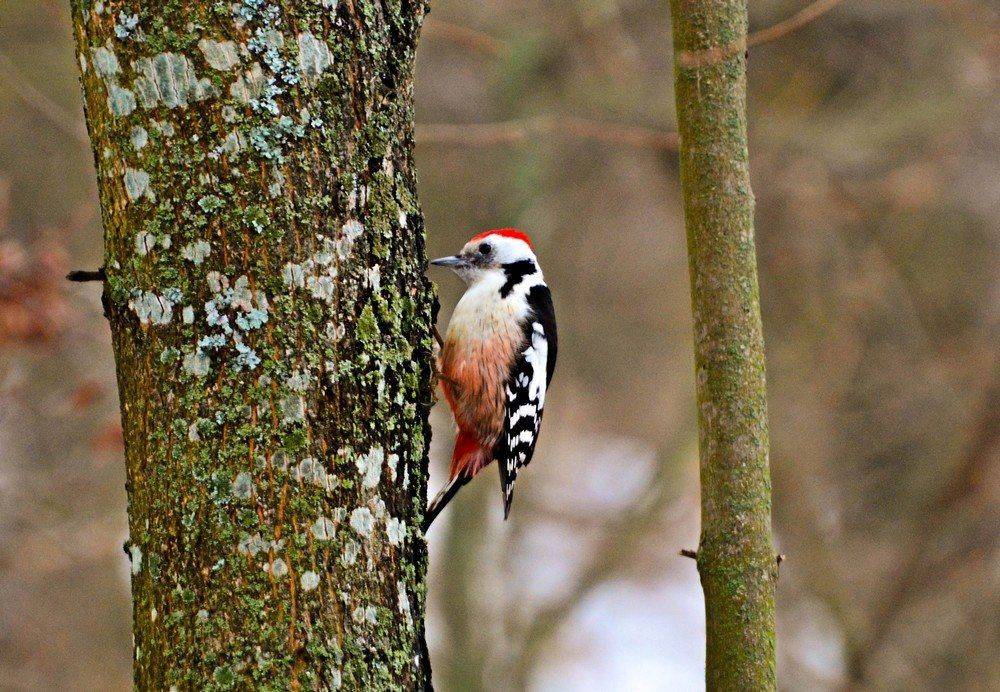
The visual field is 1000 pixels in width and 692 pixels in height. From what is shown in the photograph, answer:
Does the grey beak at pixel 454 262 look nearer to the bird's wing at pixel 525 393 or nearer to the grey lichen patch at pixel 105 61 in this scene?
the bird's wing at pixel 525 393

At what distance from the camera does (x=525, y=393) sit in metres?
3.46

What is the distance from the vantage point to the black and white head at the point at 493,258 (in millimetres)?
3617

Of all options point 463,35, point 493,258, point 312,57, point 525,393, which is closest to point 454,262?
point 493,258

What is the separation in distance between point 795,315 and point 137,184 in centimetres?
547

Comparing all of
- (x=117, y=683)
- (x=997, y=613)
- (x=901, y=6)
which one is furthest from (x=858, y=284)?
(x=117, y=683)

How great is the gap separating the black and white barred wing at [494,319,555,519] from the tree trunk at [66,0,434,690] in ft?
4.88

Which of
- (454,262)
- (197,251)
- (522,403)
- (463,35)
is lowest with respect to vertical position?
(522,403)

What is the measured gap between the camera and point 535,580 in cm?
909

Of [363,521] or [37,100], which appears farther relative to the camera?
[37,100]

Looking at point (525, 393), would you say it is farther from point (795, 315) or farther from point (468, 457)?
point (795, 315)

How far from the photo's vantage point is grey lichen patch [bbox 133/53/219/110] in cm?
184

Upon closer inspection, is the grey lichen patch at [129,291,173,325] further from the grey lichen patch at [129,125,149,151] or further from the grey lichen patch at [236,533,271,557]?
the grey lichen patch at [236,533,271,557]

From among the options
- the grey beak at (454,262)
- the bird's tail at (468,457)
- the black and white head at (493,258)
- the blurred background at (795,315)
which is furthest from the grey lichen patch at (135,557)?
the blurred background at (795,315)

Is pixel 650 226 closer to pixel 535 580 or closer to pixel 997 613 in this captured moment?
pixel 535 580
